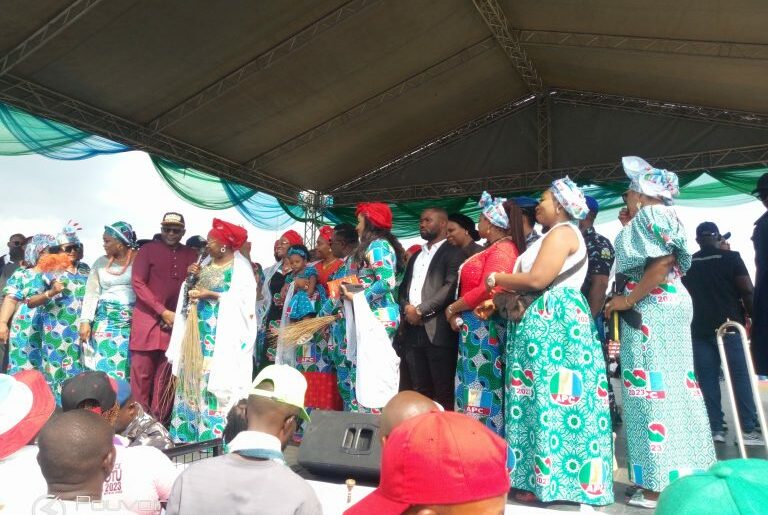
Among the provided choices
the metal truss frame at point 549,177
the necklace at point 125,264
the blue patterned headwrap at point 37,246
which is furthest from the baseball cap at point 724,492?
the metal truss frame at point 549,177

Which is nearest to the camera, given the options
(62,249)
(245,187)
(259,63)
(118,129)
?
(62,249)

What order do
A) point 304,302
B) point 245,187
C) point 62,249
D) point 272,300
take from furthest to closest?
point 245,187, point 272,300, point 62,249, point 304,302

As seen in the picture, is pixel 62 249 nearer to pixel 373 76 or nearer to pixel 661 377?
pixel 661 377

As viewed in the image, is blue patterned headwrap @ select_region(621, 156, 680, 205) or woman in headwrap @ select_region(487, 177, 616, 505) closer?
woman in headwrap @ select_region(487, 177, 616, 505)

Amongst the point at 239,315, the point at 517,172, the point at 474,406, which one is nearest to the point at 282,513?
the point at 474,406

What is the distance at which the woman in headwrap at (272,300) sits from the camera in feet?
18.7

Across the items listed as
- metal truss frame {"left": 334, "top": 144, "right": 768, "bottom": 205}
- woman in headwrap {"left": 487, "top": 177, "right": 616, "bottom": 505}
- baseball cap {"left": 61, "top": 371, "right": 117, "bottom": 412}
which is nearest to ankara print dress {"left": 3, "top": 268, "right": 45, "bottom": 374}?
baseball cap {"left": 61, "top": 371, "right": 117, "bottom": 412}

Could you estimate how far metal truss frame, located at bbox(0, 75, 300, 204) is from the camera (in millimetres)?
6942

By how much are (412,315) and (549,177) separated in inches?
295

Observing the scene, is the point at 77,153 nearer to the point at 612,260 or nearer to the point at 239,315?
the point at 239,315

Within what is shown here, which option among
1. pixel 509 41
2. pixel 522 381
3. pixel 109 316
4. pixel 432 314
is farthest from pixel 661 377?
pixel 509 41

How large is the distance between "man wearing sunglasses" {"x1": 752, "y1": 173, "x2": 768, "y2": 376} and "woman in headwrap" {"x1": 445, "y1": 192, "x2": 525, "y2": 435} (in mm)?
1164

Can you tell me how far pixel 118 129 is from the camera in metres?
8.09

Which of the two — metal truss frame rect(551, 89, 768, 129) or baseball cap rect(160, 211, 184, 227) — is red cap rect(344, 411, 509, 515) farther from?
metal truss frame rect(551, 89, 768, 129)
